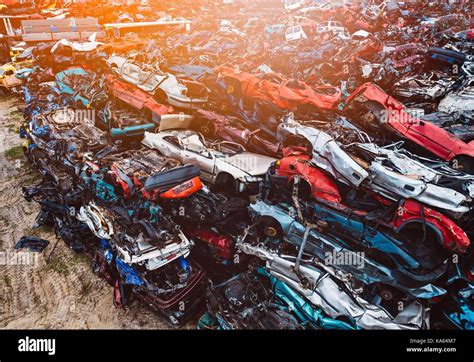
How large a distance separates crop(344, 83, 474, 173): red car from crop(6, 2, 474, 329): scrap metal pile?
0.10ft

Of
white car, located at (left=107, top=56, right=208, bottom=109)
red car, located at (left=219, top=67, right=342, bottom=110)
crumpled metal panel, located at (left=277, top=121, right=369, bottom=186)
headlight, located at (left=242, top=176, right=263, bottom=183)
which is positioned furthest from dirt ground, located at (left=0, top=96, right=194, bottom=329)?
red car, located at (left=219, top=67, right=342, bottom=110)

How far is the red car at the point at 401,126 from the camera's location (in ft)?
22.6

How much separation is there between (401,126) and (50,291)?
8139 millimetres

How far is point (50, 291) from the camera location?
21.9 feet

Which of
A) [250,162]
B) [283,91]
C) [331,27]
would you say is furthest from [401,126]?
[331,27]

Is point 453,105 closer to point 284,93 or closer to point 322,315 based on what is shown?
point 284,93

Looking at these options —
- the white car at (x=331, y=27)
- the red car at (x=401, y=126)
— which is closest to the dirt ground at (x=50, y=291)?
the red car at (x=401, y=126)

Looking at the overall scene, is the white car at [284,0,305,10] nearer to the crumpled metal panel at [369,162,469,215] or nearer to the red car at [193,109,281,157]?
the red car at [193,109,281,157]

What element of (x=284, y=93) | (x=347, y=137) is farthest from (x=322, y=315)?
(x=284, y=93)

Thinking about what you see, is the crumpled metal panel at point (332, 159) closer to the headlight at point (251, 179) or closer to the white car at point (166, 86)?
the headlight at point (251, 179)

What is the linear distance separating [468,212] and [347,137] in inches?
101

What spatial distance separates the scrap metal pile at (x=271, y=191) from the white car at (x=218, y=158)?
4 cm

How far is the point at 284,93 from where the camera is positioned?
28.9 feet

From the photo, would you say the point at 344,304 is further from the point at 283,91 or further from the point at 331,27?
the point at 331,27
